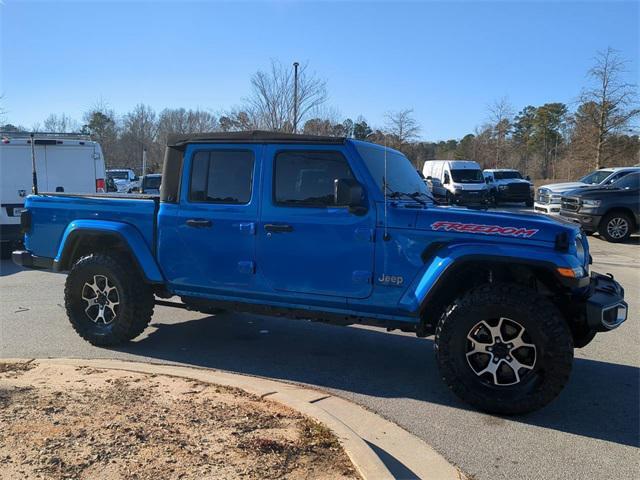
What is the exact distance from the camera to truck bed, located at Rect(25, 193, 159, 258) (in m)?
5.47

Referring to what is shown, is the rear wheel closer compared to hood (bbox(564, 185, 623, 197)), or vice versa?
the rear wheel

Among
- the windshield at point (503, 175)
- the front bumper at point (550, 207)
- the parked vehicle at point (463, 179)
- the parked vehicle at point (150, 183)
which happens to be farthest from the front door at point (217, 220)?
the windshield at point (503, 175)

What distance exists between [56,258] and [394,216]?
12.5 ft

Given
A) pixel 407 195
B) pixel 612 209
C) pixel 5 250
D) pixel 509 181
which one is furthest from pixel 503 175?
pixel 407 195

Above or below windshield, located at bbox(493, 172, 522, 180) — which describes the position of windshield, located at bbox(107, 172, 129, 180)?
below

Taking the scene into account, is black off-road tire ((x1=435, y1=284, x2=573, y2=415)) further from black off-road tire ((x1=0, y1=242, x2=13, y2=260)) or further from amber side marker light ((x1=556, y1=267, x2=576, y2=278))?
black off-road tire ((x1=0, y1=242, x2=13, y2=260))

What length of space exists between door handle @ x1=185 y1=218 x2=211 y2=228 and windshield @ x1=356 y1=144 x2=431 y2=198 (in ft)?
5.17

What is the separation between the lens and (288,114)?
2347 centimetres

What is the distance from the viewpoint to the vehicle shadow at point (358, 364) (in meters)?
4.21

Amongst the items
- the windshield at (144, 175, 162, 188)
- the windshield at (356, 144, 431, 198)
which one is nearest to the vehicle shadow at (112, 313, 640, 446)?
the windshield at (356, 144, 431, 198)

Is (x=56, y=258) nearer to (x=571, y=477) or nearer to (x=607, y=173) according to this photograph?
(x=571, y=477)

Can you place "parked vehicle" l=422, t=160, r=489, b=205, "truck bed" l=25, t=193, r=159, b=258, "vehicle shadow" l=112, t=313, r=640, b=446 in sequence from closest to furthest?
"vehicle shadow" l=112, t=313, r=640, b=446
"truck bed" l=25, t=193, r=159, b=258
"parked vehicle" l=422, t=160, r=489, b=205

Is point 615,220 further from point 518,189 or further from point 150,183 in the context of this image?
point 150,183

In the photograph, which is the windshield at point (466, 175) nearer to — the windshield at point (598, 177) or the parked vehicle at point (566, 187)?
the parked vehicle at point (566, 187)
